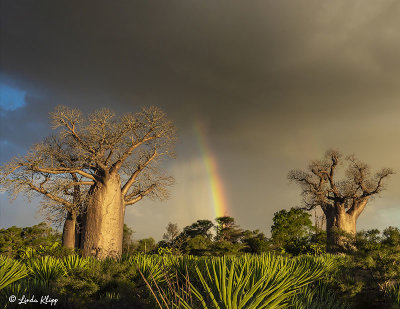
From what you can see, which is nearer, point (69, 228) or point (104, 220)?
point (104, 220)

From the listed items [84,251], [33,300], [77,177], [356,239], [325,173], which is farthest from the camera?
[325,173]

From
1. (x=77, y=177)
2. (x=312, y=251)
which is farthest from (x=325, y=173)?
(x=77, y=177)

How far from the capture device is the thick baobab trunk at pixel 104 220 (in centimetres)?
1202

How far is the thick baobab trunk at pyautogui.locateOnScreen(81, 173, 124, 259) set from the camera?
39.4 ft

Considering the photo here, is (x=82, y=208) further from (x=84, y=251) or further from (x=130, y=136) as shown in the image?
(x=130, y=136)

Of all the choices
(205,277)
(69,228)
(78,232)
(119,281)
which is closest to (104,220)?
(78,232)

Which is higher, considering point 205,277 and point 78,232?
point 78,232

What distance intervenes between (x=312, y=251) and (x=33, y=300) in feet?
56.8

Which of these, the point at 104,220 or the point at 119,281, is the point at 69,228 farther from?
the point at 119,281

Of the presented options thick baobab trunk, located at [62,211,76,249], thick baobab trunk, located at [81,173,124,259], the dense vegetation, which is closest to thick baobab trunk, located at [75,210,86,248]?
thick baobab trunk, located at [62,211,76,249]

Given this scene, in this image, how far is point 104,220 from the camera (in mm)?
12227

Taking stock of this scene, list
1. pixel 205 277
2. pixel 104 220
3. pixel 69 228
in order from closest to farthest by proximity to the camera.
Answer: pixel 205 277
pixel 104 220
pixel 69 228

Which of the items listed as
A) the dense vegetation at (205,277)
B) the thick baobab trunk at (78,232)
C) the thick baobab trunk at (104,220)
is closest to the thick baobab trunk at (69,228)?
the thick baobab trunk at (78,232)

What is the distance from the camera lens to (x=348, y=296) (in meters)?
5.91
